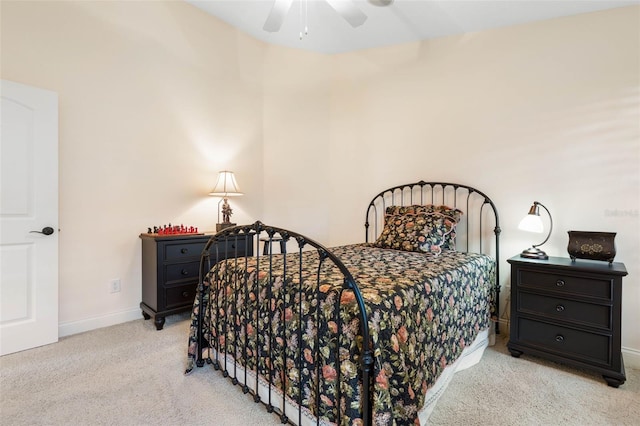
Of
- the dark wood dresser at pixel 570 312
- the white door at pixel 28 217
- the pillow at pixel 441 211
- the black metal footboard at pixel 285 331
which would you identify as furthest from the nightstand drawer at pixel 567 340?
the white door at pixel 28 217

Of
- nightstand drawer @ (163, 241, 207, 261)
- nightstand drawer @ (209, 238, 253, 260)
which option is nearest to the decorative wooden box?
nightstand drawer @ (209, 238, 253, 260)

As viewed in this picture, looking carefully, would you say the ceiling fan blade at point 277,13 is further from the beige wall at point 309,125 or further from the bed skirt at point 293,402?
the bed skirt at point 293,402

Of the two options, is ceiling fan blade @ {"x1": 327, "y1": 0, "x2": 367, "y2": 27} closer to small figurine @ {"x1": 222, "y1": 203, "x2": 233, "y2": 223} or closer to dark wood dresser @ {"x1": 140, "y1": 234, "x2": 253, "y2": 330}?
dark wood dresser @ {"x1": 140, "y1": 234, "x2": 253, "y2": 330}

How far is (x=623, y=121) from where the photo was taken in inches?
98.2

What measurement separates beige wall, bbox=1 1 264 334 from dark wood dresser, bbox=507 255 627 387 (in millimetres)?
3018

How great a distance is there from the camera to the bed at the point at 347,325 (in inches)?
52.2

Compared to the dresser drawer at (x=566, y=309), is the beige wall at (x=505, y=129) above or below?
above

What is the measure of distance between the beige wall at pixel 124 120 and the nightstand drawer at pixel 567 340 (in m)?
3.09

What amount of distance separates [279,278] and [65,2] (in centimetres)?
300

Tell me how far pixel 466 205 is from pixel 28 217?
148 inches

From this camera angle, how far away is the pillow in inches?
118

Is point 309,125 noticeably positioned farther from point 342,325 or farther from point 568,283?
point 342,325

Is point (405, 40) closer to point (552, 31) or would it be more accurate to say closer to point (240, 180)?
point (552, 31)

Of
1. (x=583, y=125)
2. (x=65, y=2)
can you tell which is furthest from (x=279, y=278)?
(x=65, y=2)
